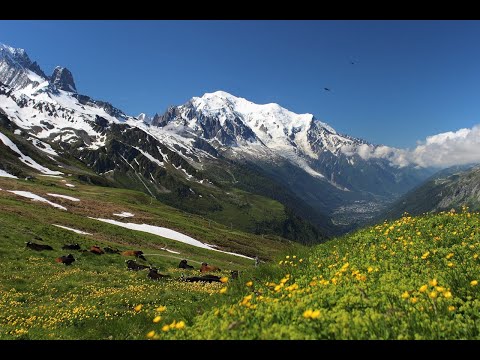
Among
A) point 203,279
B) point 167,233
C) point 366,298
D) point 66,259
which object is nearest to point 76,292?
point 66,259

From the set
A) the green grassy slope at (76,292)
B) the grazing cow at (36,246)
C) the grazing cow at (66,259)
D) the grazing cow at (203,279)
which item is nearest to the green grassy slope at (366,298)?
the green grassy slope at (76,292)

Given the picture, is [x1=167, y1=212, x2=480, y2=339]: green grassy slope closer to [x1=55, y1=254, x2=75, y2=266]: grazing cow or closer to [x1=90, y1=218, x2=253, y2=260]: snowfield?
[x1=55, y1=254, x2=75, y2=266]: grazing cow

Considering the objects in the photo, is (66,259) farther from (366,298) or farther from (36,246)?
(366,298)

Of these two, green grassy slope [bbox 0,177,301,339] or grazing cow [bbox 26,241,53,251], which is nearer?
green grassy slope [bbox 0,177,301,339]

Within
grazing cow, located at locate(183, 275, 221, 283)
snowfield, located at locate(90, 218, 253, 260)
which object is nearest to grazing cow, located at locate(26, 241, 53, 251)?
grazing cow, located at locate(183, 275, 221, 283)

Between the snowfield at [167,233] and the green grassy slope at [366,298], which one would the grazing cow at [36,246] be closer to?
the green grassy slope at [366,298]

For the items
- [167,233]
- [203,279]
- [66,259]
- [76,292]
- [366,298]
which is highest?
[366,298]

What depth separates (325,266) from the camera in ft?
37.3
